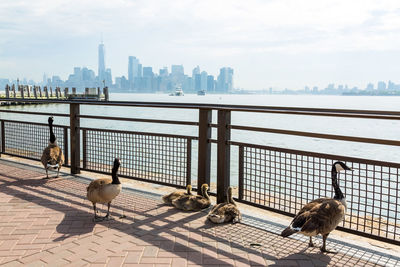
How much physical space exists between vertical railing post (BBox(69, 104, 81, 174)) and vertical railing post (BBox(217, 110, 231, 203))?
145 inches

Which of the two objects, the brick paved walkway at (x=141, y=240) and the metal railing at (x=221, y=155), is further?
A: the metal railing at (x=221, y=155)

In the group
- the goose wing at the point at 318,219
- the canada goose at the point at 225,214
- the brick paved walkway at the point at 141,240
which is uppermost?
the goose wing at the point at 318,219

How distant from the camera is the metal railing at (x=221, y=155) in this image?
474 cm

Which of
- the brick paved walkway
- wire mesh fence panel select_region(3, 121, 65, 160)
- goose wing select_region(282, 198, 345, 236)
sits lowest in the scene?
the brick paved walkway

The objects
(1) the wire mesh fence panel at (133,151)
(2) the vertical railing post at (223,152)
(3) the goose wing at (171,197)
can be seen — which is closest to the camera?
(2) the vertical railing post at (223,152)

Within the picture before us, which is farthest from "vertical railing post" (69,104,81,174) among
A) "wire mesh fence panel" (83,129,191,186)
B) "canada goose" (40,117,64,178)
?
"canada goose" (40,117,64,178)

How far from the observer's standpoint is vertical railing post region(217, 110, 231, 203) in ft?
19.6

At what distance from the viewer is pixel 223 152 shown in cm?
600

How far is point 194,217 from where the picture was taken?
18.4 feet

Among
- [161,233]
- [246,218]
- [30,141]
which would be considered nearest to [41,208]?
[161,233]

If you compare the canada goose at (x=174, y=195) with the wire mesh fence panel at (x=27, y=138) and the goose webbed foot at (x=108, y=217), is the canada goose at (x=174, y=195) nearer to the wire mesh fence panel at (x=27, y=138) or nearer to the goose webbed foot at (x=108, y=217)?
the goose webbed foot at (x=108, y=217)

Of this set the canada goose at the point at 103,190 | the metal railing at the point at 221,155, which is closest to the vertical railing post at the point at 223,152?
the metal railing at the point at 221,155

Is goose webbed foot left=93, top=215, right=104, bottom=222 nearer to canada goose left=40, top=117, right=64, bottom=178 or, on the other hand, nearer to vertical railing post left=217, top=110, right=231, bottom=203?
vertical railing post left=217, top=110, right=231, bottom=203

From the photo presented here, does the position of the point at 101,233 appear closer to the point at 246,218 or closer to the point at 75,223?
the point at 75,223
